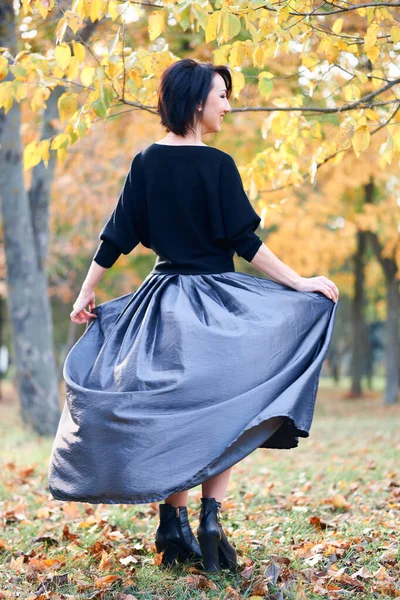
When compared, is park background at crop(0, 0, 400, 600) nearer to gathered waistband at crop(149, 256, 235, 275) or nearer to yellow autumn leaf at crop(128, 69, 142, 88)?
yellow autumn leaf at crop(128, 69, 142, 88)

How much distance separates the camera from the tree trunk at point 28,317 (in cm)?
884

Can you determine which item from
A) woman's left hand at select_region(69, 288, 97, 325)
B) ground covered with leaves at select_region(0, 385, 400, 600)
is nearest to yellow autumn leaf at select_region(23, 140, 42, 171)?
woman's left hand at select_region(69, 288, 97, 325)

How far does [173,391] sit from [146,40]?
8634 millimetres

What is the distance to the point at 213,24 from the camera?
133 inches

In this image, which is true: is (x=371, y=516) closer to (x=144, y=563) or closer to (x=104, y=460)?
(x=144, y=563)

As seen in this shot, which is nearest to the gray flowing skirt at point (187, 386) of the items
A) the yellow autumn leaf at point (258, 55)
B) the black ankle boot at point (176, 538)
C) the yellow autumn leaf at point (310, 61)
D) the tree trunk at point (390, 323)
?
the black ankle boot at point (176, 538)

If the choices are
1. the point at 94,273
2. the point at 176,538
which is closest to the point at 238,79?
the point at 94,273

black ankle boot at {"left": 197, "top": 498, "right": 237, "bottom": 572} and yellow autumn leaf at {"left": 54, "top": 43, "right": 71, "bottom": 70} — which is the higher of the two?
yellow autumn leaf at {"left": 54, "top": 43, "right": 71, "bottom": 70}

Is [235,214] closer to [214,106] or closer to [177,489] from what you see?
[214,106]

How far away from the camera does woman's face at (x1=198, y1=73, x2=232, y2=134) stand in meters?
3.26

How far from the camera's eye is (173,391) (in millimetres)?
2900

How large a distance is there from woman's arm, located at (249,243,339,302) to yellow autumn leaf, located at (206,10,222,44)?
103 cm

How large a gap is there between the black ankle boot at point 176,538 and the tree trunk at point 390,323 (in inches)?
557

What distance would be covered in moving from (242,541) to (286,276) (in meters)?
1.44
